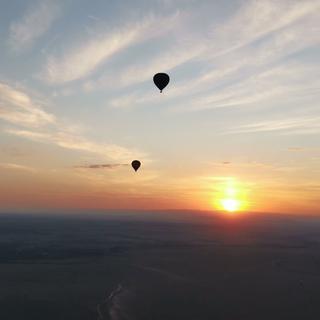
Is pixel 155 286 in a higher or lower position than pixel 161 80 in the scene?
lower

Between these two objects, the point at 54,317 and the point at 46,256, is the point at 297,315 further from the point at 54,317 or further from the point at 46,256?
the point at 46,256

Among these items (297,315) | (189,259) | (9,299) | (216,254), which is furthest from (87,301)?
(216,254)

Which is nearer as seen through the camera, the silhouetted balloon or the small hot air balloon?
the small hot air balloon

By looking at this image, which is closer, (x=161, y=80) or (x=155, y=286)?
(x=161, y=80)

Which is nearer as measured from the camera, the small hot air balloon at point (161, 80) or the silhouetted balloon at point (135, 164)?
the small hot air balloon at point (161, 80)

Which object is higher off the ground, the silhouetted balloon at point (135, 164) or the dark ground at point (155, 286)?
the silhouetted balloon at point (135, 164)

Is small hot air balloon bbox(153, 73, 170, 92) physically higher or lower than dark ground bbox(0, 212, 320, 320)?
higher

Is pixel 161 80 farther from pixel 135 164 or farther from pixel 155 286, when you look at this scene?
pixel 155 286

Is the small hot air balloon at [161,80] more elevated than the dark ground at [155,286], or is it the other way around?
the small hot air balloon at [161,80]

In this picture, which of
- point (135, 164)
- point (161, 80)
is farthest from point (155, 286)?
point (161, 80)
